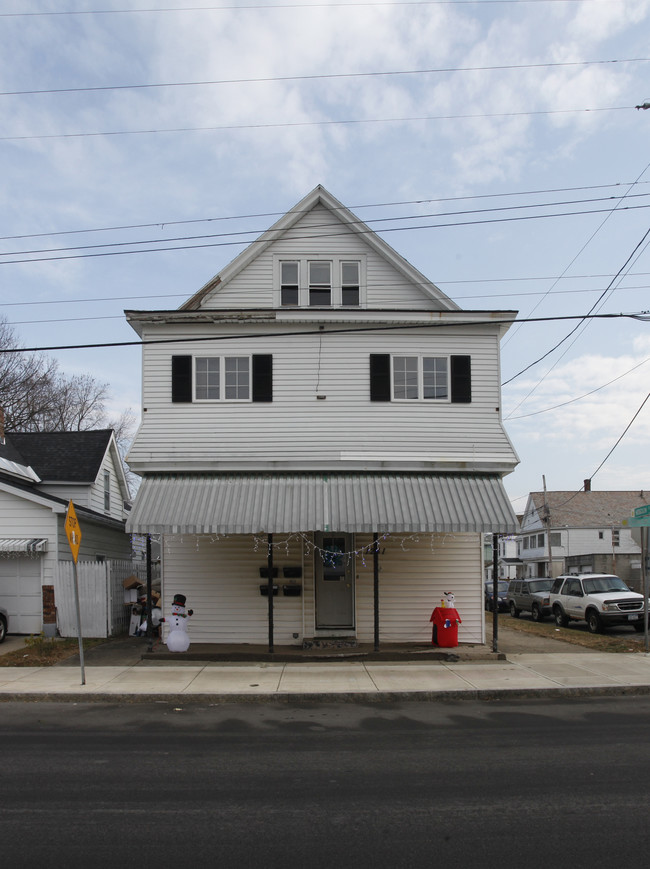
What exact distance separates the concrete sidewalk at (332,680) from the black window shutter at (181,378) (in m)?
5.72

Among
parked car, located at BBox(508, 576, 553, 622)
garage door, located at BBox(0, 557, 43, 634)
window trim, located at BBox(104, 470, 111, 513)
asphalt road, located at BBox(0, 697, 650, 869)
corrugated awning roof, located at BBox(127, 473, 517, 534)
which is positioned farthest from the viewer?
parked car, located at BBox(508, 576, 553, 622)

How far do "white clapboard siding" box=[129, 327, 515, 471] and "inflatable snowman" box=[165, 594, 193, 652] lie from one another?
9.51 feet

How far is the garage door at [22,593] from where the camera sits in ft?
58.5

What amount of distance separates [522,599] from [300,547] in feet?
53.5

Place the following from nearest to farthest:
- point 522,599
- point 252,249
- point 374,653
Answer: point 374,653, point 252,249, point 522,599

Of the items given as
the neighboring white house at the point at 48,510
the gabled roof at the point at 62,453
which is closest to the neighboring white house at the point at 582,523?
the neighboring white house at the point at 48,510

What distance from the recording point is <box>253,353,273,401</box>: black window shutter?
52.4 ft

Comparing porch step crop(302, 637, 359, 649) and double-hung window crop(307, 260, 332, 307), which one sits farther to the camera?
double-hung window crop(307, 260, 332, 307)

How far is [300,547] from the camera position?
16.1 metres

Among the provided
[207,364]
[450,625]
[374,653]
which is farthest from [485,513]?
[207,364]

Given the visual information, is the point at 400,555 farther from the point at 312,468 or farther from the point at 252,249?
the point at 252,249

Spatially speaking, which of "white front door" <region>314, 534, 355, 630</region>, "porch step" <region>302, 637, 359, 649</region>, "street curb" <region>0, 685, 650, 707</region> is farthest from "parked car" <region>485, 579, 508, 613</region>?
"street curb" <region>0, 685, 650, 707</region>

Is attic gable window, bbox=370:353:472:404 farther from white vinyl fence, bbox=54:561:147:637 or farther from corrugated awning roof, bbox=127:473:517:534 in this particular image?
white vinyl fence, bbox=54:561:147:637

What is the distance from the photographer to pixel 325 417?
625 inches
